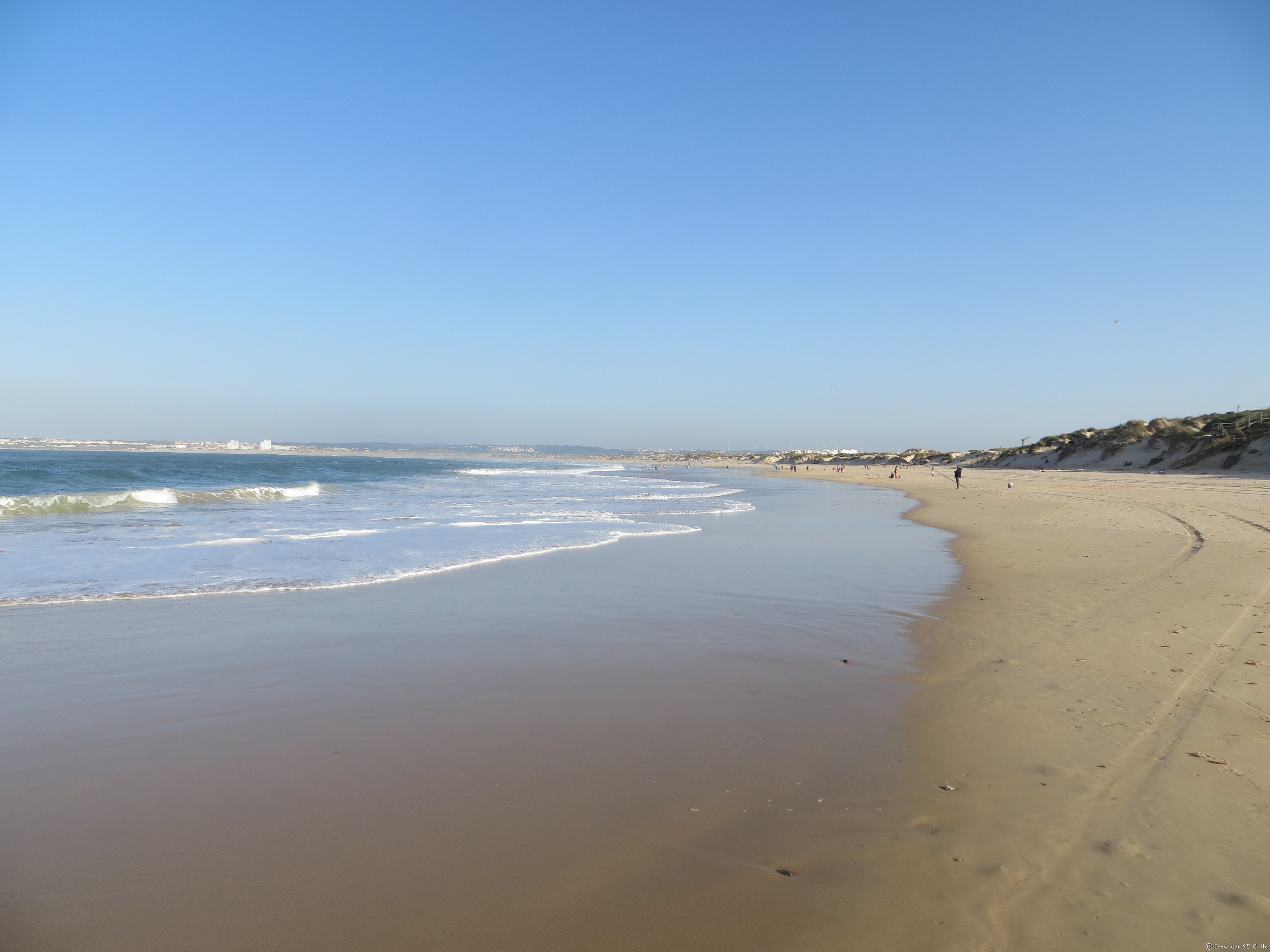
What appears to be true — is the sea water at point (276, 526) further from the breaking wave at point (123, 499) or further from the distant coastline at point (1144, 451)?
the distant coastline at point (1144, 451)

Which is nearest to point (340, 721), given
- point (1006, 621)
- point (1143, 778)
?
point (1143, 778)

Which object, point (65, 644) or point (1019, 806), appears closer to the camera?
point (1019, 806)

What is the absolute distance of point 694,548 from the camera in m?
13.1

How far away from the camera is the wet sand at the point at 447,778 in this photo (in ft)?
8.71

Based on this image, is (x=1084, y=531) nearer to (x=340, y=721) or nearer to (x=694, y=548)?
(x=694, y=548)

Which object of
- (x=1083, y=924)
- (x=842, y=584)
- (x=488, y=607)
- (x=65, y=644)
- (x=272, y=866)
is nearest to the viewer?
(x=1083, y=924)

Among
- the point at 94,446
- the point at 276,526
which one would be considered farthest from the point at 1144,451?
the point at 94,446

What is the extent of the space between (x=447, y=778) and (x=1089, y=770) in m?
3.58

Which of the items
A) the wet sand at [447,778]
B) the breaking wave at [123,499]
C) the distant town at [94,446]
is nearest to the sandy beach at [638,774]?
the wet sand at [447,778]

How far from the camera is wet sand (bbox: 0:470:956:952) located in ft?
8.71

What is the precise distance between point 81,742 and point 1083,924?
5.38 metres

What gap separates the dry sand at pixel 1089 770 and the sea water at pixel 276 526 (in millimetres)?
7647

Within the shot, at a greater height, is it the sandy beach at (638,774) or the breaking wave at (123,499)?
the sandy beach at (638,774)

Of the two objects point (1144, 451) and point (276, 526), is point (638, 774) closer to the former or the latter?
point (276, 526)
